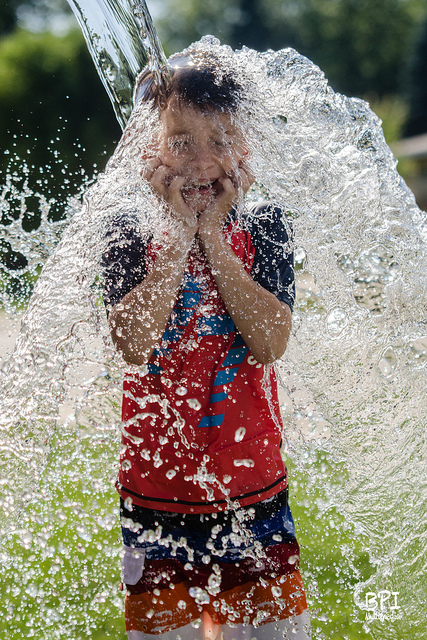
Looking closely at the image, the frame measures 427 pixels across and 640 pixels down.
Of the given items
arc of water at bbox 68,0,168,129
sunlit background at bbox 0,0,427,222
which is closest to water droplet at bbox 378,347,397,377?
arc of water at bbox 68,0,168,129

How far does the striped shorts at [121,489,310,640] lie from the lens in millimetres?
1812

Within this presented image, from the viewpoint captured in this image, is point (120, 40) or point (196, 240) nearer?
point (196, 240)

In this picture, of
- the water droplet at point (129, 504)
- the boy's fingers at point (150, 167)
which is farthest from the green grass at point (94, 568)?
the boy's fingers at point (150, 167)

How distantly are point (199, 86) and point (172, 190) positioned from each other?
27 centimetres

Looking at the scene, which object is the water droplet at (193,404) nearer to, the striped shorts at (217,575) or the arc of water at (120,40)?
the striped shorts at (217,575)

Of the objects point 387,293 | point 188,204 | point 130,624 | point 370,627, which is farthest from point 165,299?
point 370,627

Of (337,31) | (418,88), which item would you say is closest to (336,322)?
(418,88)

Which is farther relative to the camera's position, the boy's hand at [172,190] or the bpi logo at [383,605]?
the bpi logo at [383,605]

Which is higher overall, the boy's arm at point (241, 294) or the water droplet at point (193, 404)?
the boy's arm at point (241, 294)

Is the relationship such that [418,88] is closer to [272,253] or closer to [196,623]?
[272,253]

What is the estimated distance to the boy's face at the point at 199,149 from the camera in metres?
1.80

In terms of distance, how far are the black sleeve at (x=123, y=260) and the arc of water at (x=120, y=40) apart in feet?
1.61

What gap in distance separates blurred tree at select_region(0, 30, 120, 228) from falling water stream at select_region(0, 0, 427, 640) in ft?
23.6

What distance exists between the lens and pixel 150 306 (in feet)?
5.86
